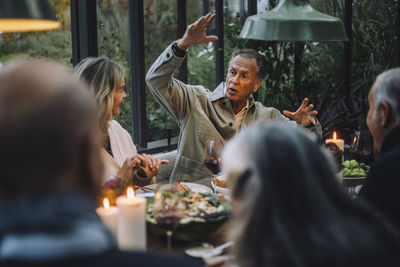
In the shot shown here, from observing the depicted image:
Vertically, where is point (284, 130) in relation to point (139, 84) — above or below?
above

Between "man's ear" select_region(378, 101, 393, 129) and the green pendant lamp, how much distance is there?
1.33ft

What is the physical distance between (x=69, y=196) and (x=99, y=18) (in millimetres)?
3052

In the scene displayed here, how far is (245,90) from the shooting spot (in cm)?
338

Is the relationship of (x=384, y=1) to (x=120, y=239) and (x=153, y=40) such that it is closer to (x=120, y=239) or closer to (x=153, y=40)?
(x=153, y=40)

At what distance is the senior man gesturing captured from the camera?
3.07 metres

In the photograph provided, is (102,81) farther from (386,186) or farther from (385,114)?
(386,186)

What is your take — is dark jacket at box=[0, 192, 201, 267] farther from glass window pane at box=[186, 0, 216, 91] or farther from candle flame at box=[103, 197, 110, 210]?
glass window pane at box=[186, 0, 216, 91]

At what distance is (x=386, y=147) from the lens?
5.86ft

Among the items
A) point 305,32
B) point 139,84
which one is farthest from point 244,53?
point 305,32

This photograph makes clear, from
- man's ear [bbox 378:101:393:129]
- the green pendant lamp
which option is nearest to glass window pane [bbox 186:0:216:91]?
the green pendant lamp

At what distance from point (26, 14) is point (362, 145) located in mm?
1822

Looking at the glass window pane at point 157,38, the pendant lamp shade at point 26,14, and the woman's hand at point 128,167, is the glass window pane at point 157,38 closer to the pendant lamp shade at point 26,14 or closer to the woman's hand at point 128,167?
the woman's hand at point 128,167

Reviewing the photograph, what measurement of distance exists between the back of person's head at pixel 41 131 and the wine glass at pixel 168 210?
2.73 ft

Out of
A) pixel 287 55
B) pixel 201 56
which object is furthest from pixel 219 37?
pixel 287 55
